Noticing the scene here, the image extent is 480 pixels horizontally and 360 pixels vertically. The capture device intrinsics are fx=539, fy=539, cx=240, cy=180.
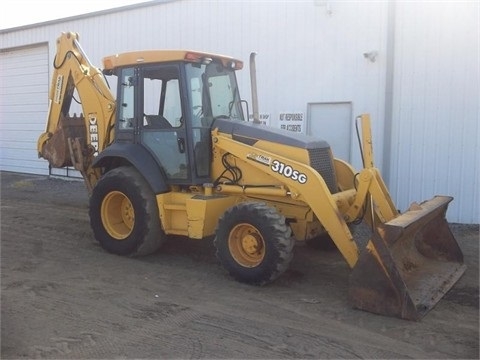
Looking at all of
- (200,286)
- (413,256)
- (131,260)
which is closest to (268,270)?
(200,286)

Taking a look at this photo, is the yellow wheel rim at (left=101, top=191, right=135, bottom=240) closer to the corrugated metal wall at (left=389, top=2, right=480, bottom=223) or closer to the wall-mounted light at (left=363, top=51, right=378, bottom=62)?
the corrugated metal wall at (left=389, top=2, right=480, bottom=223)

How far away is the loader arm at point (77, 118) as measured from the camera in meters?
7.73

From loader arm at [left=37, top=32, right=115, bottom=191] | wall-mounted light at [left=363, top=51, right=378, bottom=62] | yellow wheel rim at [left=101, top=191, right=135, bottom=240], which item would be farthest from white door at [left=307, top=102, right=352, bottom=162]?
yellow wheel rim at [left=101, top=191, right=135, bottom=240]

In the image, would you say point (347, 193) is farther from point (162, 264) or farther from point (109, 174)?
point (109, 174)

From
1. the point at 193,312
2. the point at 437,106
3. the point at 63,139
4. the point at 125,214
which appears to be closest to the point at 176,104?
the point at 125,214

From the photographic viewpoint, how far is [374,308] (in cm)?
501

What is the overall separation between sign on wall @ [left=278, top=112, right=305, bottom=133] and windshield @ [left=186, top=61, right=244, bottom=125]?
13.3ft

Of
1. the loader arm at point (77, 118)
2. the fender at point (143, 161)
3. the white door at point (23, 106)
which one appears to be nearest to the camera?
the fender at point (143, 161)

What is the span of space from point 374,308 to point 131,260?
3245 mm

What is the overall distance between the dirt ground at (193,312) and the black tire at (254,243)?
0.20 m

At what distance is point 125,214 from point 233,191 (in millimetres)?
1737

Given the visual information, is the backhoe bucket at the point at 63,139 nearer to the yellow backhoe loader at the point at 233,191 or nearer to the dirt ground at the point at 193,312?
the yellow backhoe loader at the point at 233,191

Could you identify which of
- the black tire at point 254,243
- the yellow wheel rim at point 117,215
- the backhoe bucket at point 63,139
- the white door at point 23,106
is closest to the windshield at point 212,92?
the black tire at point 254,243

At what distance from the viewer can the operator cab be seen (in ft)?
21.3
